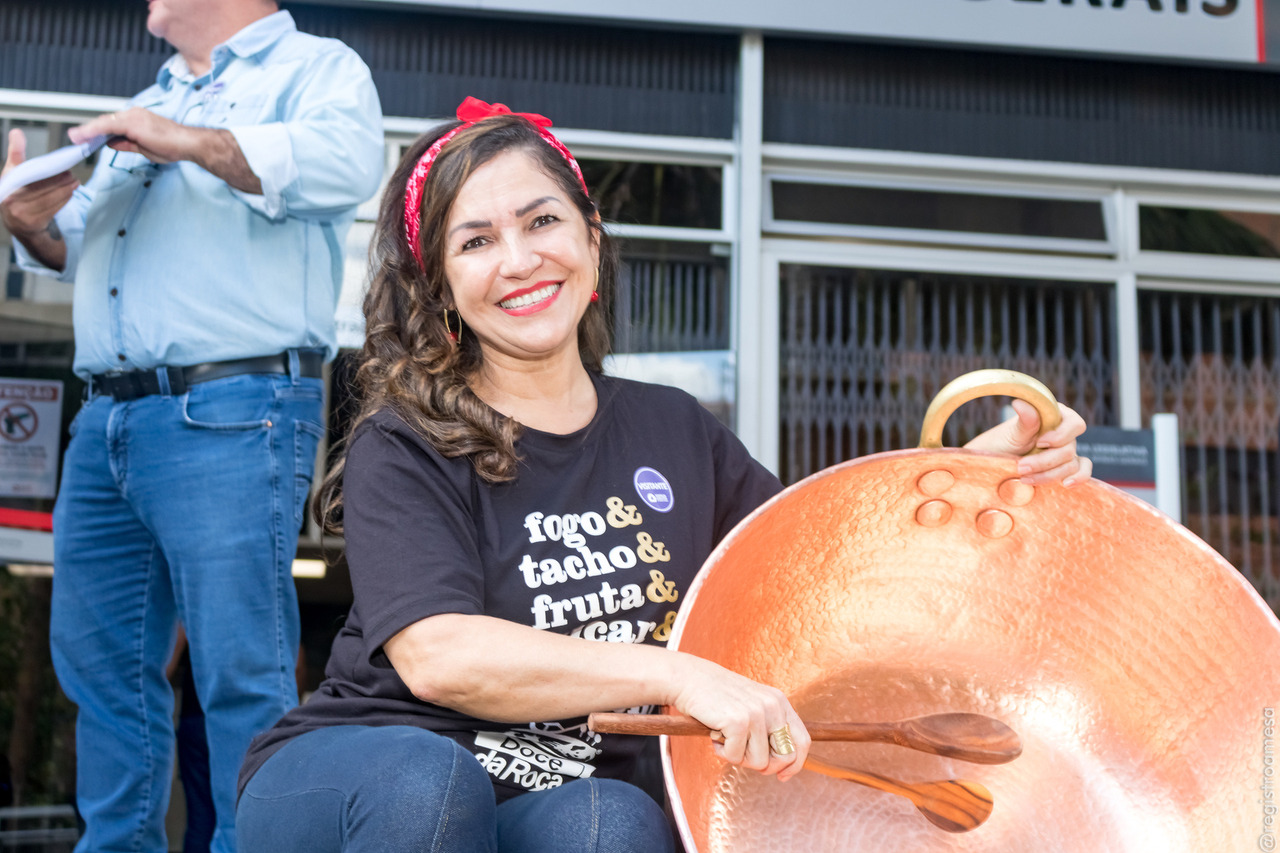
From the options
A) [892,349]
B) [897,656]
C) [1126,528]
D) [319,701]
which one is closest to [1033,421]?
[1126,528]

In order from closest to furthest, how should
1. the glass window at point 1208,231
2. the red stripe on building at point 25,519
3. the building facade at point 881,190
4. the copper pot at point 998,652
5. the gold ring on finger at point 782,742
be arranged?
the gold ring on finger at point 782,742 < the copper pot at point 998,652 < the red stripe on building at point 25,519 < the building facade at point 881,190 < the glass window at point 1208,231

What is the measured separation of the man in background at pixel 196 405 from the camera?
156 centimetres

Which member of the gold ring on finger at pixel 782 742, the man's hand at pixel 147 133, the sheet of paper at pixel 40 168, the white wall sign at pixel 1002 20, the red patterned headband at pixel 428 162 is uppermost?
the white wall sign at pixel 1002 20

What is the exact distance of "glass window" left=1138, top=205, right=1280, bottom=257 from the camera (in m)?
2.88

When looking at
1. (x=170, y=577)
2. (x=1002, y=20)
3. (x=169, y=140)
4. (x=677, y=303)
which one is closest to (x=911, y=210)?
(x=1002, y=20)

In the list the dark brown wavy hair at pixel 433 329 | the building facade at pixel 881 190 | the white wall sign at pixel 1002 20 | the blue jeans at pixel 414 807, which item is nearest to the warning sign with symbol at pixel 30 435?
the building facade at pixel 881 190

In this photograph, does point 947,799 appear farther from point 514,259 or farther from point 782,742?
point 514,259

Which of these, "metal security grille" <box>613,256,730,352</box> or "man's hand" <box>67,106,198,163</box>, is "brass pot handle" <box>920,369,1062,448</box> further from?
"metal security grille" <box>613,256,730,352</box>

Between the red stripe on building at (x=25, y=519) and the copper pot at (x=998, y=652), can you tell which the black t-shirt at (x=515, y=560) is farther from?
the red stripe on building at (x=25, y=519)

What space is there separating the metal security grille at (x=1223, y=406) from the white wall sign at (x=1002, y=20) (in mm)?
618

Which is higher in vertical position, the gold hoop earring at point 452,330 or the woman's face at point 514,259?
the woman's face at point 514,259

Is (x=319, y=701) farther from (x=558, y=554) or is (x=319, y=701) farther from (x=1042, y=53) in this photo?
(x=1042, y=53)

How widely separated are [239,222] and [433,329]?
2.25 ft

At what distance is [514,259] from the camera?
116 centimetres
